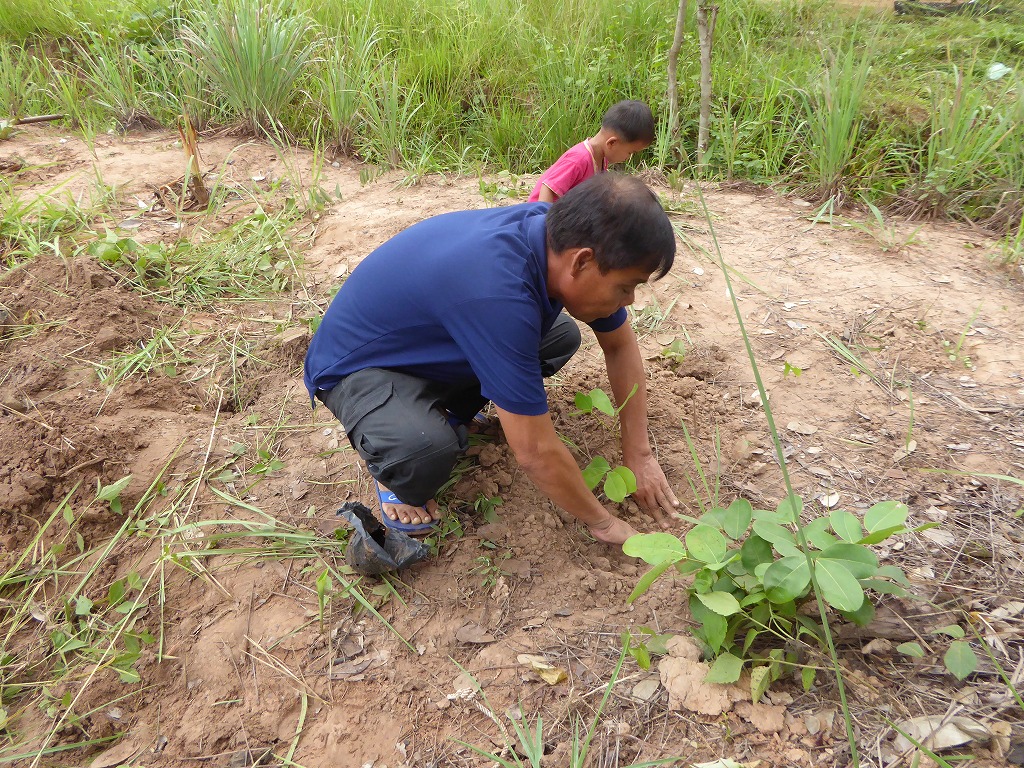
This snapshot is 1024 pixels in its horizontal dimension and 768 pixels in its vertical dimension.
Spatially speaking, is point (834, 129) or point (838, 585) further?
point (834, 129)

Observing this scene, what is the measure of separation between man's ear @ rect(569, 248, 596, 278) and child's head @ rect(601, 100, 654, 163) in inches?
66.5

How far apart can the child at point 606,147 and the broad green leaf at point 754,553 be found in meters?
1.92

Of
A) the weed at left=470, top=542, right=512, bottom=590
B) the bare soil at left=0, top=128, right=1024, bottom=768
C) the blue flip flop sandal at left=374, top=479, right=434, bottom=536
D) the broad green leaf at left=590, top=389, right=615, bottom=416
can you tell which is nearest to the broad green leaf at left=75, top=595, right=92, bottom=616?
the bare soil at left=0, top=128, right=1024, bottom=768

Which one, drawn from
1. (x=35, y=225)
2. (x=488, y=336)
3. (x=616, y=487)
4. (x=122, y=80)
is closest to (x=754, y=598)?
(x=616, y=487)

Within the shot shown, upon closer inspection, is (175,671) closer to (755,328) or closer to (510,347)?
(510,347)

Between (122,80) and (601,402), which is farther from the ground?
(601,402)

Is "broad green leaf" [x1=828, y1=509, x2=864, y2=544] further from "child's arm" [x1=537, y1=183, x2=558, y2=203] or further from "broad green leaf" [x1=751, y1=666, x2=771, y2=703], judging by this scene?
"child's arm" [x1=537, y1=183, x2=558, y2=203]

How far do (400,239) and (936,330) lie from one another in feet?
6.29

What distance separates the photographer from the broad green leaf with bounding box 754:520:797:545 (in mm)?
1262

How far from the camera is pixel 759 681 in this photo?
49.9 inches

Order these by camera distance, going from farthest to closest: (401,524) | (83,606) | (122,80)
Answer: (122,80) → (401,524) → (83,606)

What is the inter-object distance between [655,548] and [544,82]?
10.9 ft

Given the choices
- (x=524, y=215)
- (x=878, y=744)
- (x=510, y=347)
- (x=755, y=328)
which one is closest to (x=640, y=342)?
(x=755, y=328)

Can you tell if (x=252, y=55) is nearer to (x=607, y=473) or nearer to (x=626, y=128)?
(x=626, y=128)
